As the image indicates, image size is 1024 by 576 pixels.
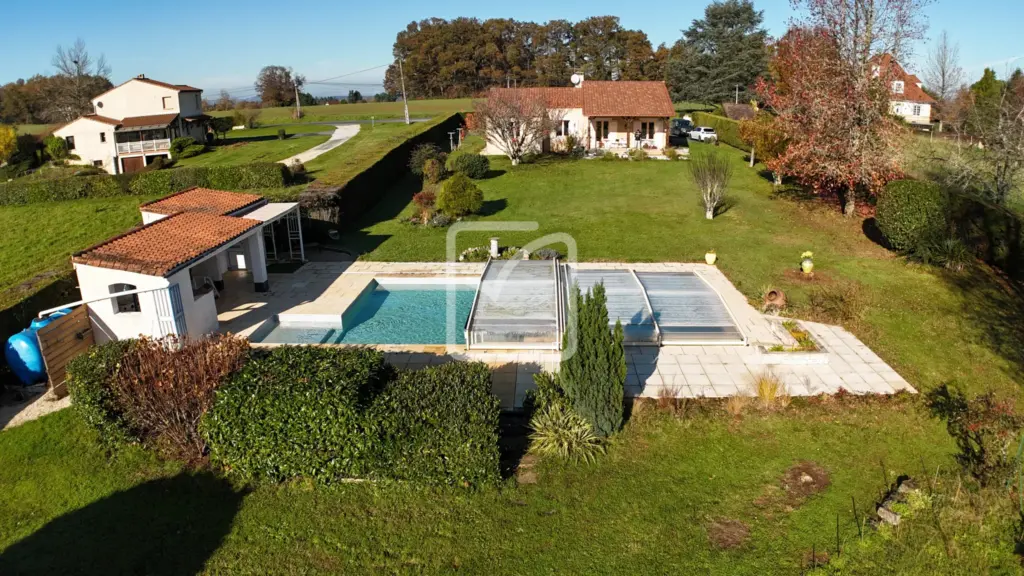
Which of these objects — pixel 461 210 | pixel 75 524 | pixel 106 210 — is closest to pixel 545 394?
pixel 75 524

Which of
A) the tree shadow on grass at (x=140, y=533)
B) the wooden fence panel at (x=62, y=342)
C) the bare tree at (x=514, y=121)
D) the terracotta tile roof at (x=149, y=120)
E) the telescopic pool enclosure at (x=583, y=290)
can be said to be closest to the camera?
the tree shadow on grass at (x=140, y=533)

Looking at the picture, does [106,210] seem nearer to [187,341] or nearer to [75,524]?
[187,341]

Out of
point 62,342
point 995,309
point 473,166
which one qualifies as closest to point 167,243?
point 62,342

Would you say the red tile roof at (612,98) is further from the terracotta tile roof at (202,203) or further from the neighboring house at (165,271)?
the neighboring house at (165,271)

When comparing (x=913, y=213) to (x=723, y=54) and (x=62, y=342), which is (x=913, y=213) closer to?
(x=62, y=342)

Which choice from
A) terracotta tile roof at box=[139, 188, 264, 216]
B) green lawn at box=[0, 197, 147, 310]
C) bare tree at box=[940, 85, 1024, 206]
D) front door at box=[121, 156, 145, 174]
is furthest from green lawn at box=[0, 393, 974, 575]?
front door at box=[121, 156, 145, 174]

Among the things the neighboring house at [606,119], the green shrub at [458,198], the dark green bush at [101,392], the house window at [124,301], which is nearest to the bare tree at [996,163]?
the green shrub at [458,198]

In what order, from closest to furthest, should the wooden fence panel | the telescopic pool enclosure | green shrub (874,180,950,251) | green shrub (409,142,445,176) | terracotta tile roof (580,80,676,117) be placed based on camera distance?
the wooden fence panel → the telescopic pool enclosure → green shrub (874,180,950,251) → green shrub (409,142,445,176) → terracotta tile roof (580,80,676,117)

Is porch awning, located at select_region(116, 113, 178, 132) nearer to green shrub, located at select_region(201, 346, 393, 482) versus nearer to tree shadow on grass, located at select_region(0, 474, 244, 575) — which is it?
tree shadow on grass, located at select_region(0, 474, 244, 575)
